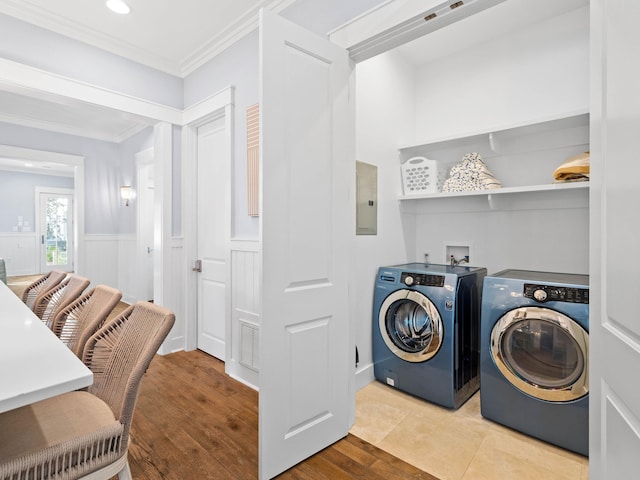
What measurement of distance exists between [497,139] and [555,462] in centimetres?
211

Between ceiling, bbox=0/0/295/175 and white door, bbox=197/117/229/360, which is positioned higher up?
ceiling, bbox=0/0/295/175

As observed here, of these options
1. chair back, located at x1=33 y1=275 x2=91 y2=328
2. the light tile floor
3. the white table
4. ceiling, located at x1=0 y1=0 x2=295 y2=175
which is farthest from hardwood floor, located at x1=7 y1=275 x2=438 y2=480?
ceiling, located at x1=0 y1=0 x2=295 y2=175

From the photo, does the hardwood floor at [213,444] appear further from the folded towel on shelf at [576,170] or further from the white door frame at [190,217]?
the folded towel on shelf at [576,170]

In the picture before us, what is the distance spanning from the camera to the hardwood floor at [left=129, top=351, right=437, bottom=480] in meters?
1.65

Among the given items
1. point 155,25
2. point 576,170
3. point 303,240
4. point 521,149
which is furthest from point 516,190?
point 155,25

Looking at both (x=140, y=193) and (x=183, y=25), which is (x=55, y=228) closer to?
(x=140, y=193)

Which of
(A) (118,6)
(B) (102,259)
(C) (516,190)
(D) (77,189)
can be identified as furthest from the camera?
(B) (102,259)

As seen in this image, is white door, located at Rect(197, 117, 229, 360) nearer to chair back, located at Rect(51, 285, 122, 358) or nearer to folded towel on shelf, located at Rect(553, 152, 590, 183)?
chair back, located at Rect(51, 285, 122, 358)

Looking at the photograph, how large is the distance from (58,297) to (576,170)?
3306 millimetres

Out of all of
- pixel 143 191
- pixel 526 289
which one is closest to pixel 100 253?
pixel 143 191

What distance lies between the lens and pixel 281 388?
162 centimetres

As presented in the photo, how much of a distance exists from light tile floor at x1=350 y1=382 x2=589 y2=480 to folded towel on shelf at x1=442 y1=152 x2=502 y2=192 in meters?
1.56

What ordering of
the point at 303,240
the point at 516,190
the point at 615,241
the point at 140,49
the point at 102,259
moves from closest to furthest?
the point at 615,241 → the point at 303,240 → the point at 516,190 → the point at 140,49 → the point at 102,259

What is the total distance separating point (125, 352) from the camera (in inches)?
49.9
